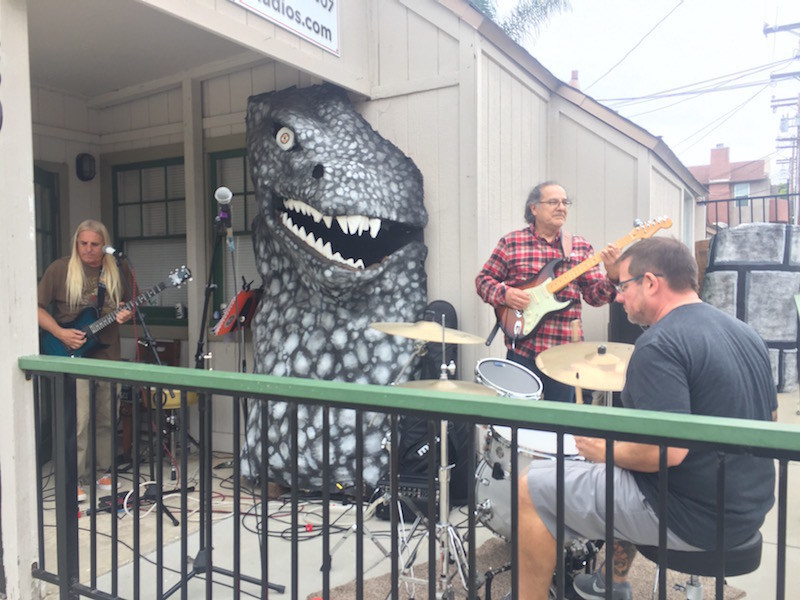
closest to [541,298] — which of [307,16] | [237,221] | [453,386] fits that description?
[453,386]

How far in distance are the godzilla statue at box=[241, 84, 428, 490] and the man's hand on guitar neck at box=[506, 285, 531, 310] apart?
2.41 feet

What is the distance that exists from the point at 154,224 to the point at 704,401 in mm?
5150

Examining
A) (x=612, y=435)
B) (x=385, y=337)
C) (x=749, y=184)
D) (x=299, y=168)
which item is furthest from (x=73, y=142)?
(x=749, y=184)

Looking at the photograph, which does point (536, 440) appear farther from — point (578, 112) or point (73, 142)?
point (73, 142)

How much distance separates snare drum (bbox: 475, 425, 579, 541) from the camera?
2.52 meters

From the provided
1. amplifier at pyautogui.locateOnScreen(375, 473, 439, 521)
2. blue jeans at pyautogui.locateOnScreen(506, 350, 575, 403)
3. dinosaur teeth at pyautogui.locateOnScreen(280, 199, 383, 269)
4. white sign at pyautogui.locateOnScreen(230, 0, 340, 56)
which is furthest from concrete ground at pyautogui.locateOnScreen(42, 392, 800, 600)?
white sign at pyautogui.locateOnScreen(230, 0, 340, 56)

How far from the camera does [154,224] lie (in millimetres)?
5801

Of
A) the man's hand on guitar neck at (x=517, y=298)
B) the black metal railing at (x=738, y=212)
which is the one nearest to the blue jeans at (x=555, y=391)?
the man's hand on guitar neck at (x=517, y=298)

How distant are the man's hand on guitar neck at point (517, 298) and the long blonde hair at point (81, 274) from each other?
2827 mm

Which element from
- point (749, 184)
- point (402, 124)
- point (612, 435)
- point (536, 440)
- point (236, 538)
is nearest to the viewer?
point (612, 435)

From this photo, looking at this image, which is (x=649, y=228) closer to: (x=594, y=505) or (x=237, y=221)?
(x=594, y=505)

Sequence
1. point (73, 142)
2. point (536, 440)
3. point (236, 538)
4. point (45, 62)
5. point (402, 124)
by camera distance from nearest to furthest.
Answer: point (236, 538) < point (536, 440) < point (402, 124) < point (45, 62) < point (73, 142)

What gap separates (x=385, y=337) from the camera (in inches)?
164

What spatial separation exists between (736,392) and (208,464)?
166 centimetres
